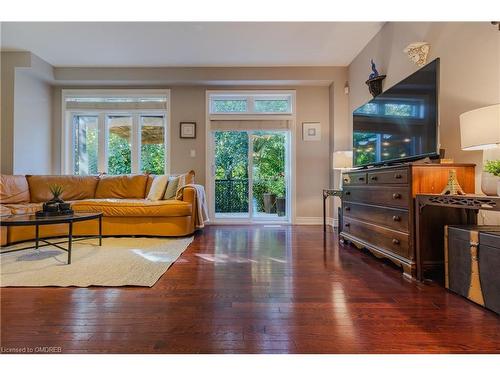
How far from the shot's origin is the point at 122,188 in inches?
159

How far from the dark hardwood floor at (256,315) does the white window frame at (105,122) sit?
10.7 ft

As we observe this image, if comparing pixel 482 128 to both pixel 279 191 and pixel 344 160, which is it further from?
pixel 279 191

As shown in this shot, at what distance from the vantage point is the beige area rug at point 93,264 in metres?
1.89

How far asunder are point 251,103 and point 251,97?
0.11 m

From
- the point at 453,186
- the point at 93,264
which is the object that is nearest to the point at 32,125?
the point at 93,264

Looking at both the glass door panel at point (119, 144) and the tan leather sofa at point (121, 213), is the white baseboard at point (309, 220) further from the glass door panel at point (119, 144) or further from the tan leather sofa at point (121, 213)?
the glass door panel at point (119, 144)

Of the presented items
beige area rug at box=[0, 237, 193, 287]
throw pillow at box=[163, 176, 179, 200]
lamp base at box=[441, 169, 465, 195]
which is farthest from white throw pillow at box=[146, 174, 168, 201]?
lamp base at box=[441, 169, 465, 195]

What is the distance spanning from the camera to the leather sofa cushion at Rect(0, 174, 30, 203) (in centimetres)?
343

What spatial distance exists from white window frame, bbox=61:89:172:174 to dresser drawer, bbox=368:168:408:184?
11.5 feet

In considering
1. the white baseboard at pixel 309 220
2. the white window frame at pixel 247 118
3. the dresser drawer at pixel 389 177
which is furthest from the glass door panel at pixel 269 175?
the dresser drawer at pixel 389 177

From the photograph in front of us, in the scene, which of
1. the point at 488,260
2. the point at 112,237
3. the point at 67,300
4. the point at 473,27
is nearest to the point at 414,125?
the point at 473,27
